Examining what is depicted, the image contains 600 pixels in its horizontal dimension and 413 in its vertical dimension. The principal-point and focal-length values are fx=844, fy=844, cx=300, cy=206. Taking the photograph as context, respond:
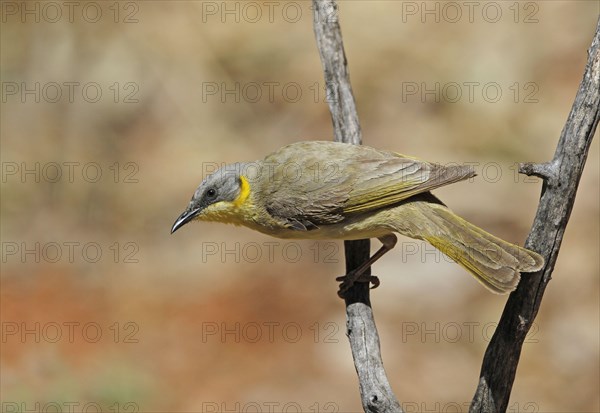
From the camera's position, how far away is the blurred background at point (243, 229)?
7.53 m

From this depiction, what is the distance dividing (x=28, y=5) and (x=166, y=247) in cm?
326

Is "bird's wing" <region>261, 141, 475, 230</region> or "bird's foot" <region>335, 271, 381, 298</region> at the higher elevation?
"bird's wing" <region>261, 141, 475, 230</region>

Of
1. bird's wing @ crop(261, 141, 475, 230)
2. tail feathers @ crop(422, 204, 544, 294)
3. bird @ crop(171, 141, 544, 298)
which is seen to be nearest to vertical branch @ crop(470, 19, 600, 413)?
tail feathers @ crop(422, 204, 544, 294)

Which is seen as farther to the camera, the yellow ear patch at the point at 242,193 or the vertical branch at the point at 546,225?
the yellow ear patch at the point at 242,193

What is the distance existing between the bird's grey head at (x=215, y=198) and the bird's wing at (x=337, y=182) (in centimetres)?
19

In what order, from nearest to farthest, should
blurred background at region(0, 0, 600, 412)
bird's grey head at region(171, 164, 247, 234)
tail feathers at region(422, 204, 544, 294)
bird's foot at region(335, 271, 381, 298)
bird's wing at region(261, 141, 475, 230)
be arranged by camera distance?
1. tail feathers at region(422, 204, 544, 294)
2. bird's wing at region(261, 141, 475, 230)
3. bird's foot at region(335, 271, 381, 298)
4. bird's grey head at region(171, 164, 247, 234)
5. blurred background at region(0, 0, 600, 412)

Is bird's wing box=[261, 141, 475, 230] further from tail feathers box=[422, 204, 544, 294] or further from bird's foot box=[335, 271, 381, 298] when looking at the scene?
bird's foot box=[335, 271, 381, 298]

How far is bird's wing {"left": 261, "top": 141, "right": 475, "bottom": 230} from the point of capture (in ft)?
16.0

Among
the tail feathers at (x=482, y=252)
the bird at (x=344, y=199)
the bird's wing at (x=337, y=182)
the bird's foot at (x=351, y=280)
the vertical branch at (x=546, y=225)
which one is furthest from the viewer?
the bird's foot at (x=351, y=280)

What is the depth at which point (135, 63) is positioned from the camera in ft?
31.5

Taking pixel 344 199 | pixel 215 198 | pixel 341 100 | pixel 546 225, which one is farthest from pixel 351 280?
pixel 546 225

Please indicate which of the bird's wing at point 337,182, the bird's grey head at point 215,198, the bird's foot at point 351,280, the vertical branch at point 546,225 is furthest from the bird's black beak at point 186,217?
the vertical branch at point 546,225

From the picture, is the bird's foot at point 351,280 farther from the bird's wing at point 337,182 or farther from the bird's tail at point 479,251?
the bird's tail at point 479,251

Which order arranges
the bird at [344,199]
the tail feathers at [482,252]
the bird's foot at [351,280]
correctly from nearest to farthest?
1. the tail feathers at [482,252]
2. the bird at [344,199]
3. the bird's foot at [351,280]
